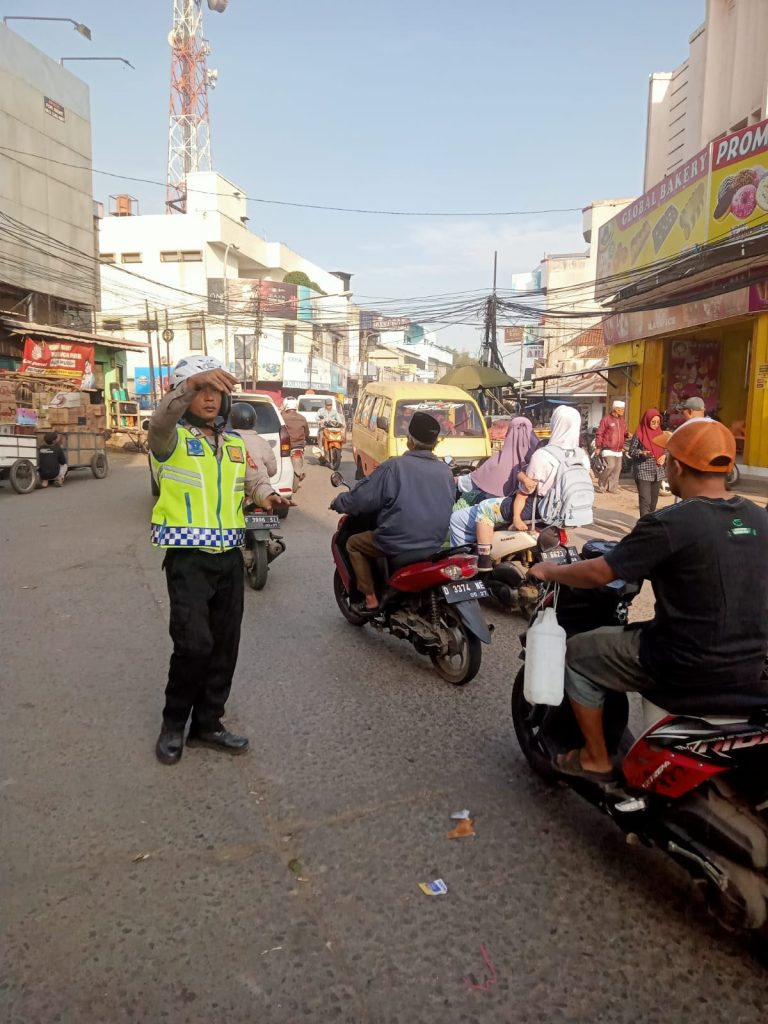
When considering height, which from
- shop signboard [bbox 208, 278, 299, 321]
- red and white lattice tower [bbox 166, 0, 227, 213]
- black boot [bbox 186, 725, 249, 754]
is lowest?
black boot [bbox 186, 725, 249, 754]

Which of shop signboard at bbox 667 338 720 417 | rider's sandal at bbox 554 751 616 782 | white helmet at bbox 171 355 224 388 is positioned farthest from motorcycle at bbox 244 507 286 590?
shop signboard at bbox 667 338 720 417

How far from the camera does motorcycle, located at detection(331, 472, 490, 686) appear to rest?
14.3ft

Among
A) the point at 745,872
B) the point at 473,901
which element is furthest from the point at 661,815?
the point at 473,901

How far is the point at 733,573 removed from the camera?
229 cm

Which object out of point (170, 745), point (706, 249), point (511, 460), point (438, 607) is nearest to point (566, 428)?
point (511, 460)

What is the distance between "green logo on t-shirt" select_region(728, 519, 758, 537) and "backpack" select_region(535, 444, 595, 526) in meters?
3.44

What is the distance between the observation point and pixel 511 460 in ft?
21.4

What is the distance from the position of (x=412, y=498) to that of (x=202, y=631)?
6.08ft

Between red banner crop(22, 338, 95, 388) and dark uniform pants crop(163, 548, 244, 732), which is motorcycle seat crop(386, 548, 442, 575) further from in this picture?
red banner crop(22, 338, 95, 388)

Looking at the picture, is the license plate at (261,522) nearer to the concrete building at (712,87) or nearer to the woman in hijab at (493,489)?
the woman in hijab at (493,489)

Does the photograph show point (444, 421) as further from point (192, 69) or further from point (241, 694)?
point (192, 69)

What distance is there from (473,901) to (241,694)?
84.2 inches

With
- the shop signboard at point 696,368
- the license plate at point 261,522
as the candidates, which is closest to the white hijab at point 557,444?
the license plate at point 261,522

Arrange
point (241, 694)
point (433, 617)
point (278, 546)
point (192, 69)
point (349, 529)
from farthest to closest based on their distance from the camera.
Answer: point (192, 69)
point (278, 546)
point (349, 529)
point (433, 617)
point (241, 694)
